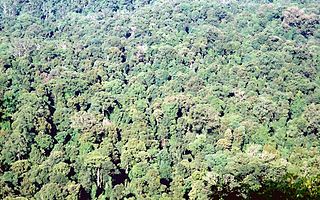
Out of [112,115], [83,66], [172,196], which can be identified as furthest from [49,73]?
[172,196]

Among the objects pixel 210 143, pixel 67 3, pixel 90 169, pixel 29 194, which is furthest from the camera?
pixel 67 3

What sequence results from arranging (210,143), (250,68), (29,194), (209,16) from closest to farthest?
1. (29,194)
2. (210,143)
3. (250,68)
4. (209,16)

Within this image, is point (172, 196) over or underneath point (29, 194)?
underneath

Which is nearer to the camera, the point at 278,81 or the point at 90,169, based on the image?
the point at 90,169

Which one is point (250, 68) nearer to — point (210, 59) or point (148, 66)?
point (210, 59)

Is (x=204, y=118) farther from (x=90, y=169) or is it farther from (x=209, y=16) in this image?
(x=209, y=16)

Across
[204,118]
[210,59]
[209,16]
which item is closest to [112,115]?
[204,118]
